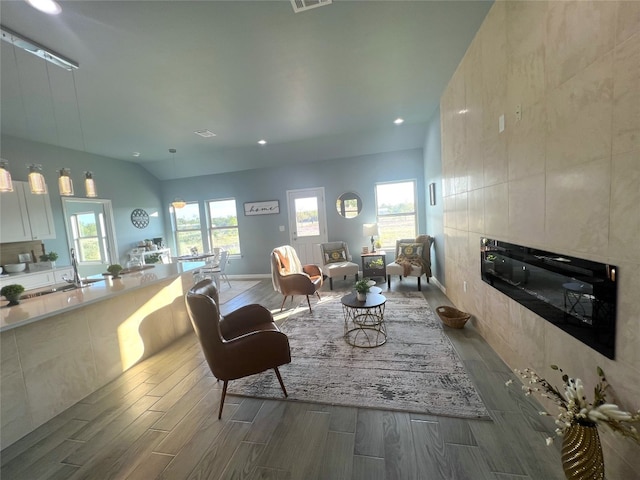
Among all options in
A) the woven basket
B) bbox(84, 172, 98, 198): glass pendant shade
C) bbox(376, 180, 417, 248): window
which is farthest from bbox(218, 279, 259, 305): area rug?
the woven basket

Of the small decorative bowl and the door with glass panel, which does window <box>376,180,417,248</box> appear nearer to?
the door with glass panel

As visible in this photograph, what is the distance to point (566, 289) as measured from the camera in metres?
1.41

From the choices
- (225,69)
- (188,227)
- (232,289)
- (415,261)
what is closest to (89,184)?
(225,69)

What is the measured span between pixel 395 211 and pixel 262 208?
10.5 feet

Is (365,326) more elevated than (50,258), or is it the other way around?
(50,258)

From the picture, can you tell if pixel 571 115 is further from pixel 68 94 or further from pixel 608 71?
pixel 68 94

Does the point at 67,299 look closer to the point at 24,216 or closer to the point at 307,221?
the point at 24,216

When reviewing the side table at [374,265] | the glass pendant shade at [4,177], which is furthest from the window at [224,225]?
the glass pendant shade at [4,177]

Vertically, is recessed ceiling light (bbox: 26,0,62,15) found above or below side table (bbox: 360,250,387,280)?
above

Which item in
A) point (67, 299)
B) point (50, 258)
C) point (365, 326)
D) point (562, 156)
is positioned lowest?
point (365, 326)

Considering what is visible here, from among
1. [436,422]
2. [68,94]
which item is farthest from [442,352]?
[68,94]

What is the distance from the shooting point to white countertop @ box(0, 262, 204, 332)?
5.60 ft

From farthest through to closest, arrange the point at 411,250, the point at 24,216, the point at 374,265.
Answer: the point at 374,265
the point at 411,250
the point at 24,216

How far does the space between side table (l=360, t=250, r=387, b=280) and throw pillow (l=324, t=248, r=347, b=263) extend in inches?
17.6
